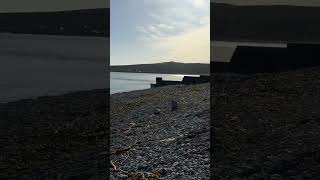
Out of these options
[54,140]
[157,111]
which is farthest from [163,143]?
[157,111]

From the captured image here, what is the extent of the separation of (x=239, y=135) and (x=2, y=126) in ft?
36.0

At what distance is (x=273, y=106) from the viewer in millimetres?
14570

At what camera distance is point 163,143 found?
11.6 m

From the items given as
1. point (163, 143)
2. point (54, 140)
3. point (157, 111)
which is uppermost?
point (157, 111)

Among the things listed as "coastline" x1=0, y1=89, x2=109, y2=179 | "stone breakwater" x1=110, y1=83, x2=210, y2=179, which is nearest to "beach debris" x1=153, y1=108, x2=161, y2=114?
"stone breakwater" x1=110, y1=83, x2=210, y2=179

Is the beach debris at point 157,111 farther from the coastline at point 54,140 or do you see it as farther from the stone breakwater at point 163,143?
the coastline at point 54,140

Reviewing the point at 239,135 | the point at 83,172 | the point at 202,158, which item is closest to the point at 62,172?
the point at 83,172

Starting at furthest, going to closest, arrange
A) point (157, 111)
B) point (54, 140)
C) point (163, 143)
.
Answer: point (157, 111), point (54, 140), point (163, 143)

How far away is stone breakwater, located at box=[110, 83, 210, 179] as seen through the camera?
9.43m

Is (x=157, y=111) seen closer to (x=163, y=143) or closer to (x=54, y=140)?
(x=54, y=140)

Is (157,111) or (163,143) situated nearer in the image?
(163,143)

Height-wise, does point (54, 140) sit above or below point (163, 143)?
below

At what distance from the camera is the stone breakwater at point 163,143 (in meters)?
9.43

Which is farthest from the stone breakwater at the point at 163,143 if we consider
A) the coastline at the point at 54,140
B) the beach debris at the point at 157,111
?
the coastline at the point at 54,140
